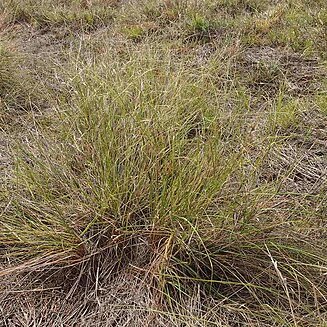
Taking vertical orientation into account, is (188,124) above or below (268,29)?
above

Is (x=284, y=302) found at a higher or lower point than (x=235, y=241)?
lower

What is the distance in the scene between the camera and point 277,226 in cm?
148

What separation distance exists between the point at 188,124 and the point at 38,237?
2.90 ft

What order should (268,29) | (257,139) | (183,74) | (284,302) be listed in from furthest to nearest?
(268,29), (183,74), (257,139), (284,302)

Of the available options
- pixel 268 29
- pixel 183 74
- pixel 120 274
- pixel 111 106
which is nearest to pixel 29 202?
pixel 120 274

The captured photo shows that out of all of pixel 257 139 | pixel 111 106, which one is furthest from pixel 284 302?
pixel 111 106

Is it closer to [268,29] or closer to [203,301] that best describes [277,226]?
[203,301]

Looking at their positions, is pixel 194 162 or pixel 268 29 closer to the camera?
pixel 194 162

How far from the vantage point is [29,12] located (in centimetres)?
397

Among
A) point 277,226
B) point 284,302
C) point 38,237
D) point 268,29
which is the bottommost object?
point 268,29

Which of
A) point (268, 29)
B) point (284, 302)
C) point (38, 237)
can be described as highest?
point (38, 237)

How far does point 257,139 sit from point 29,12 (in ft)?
9.49

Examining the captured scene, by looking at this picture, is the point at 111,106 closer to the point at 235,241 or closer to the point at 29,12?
the point at 235,241

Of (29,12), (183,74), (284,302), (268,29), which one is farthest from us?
(29,12)
